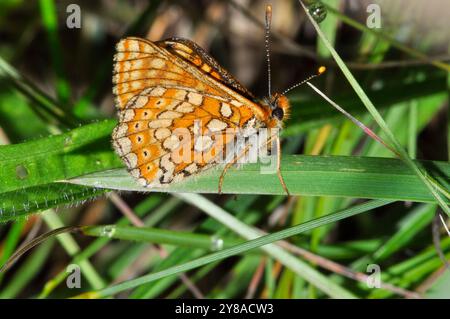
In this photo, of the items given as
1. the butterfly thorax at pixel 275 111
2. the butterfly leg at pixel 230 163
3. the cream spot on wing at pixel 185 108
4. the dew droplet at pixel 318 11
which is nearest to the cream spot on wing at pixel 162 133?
the cream spot on wing at pixel 185 108

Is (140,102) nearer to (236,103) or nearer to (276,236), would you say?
(236,103)

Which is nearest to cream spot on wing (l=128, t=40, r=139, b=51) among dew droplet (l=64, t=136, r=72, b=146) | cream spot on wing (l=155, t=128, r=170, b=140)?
cream spot on wing (l=155, t=128, r=170, b=140)

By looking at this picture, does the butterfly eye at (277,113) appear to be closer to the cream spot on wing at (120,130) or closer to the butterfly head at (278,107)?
the butterfly head at (278,107)

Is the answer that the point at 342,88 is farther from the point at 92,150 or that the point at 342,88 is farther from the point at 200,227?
the point at 92,150

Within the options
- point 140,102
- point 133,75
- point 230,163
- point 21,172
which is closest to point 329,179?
point 230,163

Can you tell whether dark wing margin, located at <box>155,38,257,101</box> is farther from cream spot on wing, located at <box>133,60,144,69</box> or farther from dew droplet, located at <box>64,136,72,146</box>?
dew droplet, located at <box>64,136,72,146</box>
